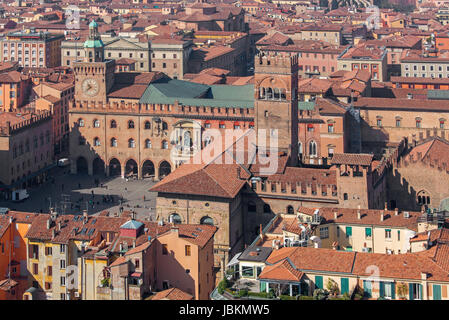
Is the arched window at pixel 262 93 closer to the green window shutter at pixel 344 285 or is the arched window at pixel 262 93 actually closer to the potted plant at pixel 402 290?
the green window shutter at pixel 344 285

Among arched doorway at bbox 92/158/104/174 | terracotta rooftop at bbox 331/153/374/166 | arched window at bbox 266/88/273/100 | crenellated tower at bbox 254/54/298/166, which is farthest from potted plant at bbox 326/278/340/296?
arched doorway at bbox 92/158/104/174

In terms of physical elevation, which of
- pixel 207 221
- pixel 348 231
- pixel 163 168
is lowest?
pixel 163 168

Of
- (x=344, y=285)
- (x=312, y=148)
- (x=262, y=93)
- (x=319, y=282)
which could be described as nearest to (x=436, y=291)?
(x=344, y=285)

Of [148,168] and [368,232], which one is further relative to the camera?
[148,168]

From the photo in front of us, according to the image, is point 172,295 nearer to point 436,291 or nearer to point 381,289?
point 381,289

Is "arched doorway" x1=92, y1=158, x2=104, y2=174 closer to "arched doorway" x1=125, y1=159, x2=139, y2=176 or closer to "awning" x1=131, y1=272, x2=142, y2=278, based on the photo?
"arched doorway" x1=125, y1=159, x2=139, y2=176

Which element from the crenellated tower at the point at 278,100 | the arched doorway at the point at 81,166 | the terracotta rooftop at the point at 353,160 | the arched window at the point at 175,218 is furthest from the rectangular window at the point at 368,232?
the arched doorway at the point at 81,166

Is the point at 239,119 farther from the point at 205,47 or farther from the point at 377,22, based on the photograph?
the point at 377,22
